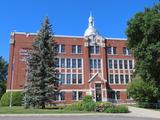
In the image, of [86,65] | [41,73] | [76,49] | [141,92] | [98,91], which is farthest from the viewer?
[76,49]

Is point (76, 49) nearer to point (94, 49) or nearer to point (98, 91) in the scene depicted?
point (94, 49)

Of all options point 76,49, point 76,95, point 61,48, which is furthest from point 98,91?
point 61,48

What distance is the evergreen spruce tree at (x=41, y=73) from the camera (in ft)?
112

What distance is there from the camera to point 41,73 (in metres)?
35.5

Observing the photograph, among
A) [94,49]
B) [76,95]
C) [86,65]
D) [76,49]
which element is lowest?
[76,95]

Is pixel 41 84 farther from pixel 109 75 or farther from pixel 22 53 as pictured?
pixel 109 75

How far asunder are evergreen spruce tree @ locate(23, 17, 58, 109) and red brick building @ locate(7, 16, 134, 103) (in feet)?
55.5

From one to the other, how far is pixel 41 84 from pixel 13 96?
15410mm

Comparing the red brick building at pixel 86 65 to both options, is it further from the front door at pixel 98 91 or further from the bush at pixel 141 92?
the bush at pixel 141 92

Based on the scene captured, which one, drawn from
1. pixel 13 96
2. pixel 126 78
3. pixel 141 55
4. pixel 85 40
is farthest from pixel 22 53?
pixel 141 55

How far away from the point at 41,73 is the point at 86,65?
72.3 feet

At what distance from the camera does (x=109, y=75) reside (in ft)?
189

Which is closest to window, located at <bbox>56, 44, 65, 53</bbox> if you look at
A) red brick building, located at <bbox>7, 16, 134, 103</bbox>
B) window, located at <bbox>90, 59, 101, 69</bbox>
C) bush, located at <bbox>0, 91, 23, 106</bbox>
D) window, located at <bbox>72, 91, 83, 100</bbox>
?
red brick building, located at <bbox>7, 16, 134, 103</bbox>

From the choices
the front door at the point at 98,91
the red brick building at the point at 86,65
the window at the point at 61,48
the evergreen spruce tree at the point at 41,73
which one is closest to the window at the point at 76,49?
the red brick building at the point at 86,65
